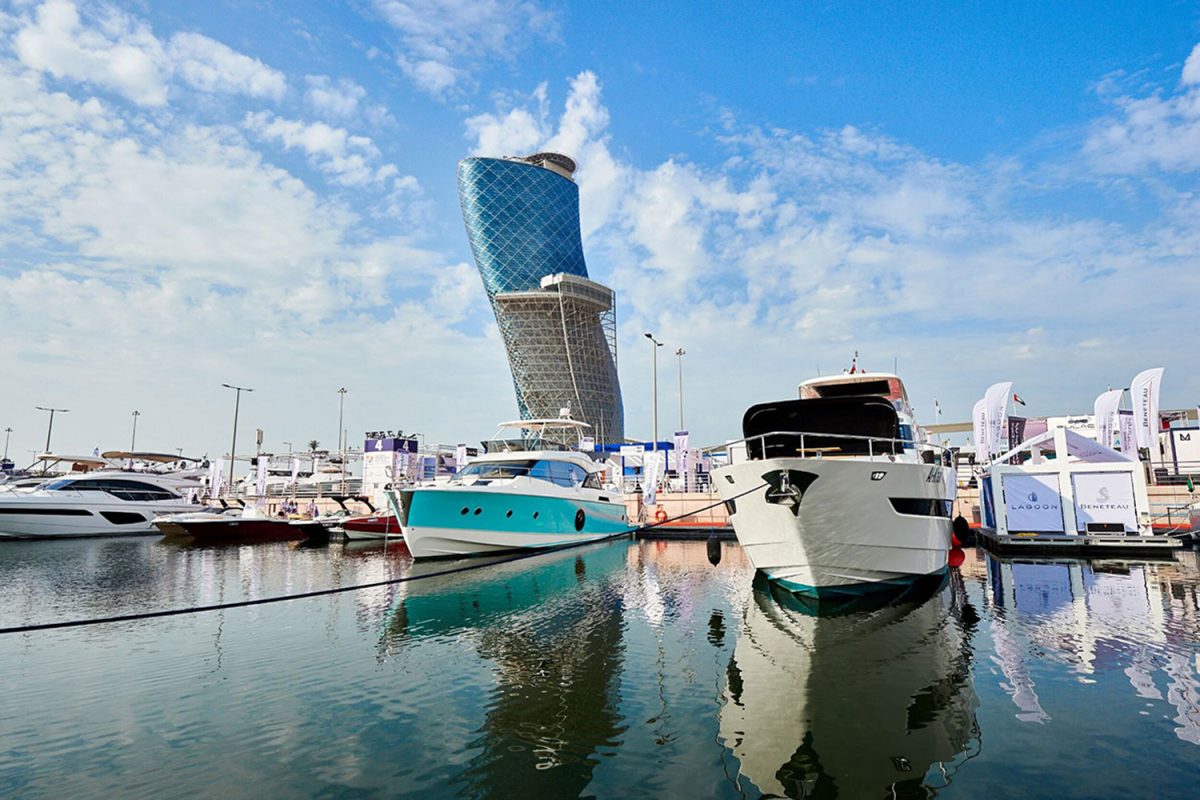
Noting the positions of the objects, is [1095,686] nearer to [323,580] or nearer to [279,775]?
[279,775]

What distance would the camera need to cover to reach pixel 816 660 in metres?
8.72

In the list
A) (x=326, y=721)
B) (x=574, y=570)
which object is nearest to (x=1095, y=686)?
(x=326, y=721)

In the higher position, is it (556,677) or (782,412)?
(782,412)

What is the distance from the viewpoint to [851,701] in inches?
277

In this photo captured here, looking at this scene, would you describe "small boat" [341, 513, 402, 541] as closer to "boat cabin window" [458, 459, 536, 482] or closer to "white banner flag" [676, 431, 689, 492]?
"boat cabin window" [458, 459, 536, 482]

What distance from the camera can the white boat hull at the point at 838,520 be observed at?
1144cm

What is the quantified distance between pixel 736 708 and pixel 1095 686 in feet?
13.6

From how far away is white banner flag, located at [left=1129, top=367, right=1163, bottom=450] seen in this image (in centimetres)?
2242

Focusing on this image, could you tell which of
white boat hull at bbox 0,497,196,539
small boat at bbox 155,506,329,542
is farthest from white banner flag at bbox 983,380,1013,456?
white boat hull at bbox 0,497,196,539

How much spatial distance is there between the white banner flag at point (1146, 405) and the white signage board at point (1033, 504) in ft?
16.7

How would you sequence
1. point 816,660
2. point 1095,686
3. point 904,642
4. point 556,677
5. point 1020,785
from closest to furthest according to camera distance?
point 1020,785 → point 1095,686 → point 556,677 → point 816,660 → point 904,642

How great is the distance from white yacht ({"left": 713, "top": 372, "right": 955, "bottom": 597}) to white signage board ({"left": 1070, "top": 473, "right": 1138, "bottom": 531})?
8921mm

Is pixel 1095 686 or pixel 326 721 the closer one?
pixel 326 721

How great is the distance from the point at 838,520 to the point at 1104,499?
14.0 meters
